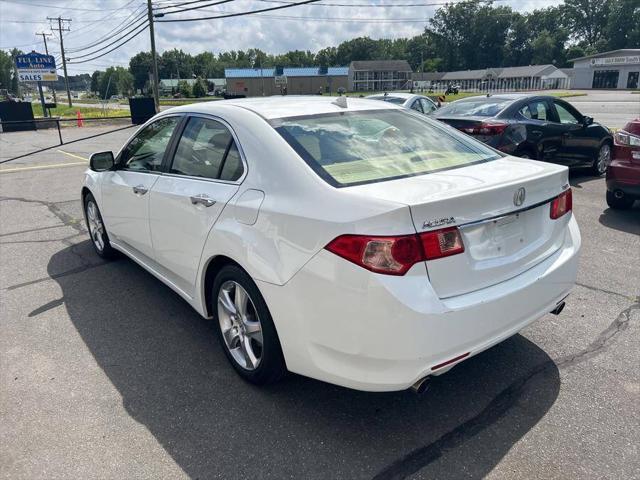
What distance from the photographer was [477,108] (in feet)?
28.6

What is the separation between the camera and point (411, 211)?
223cm

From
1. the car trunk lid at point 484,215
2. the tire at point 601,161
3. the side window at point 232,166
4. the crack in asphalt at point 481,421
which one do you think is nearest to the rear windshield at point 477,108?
the tire at point 601,161

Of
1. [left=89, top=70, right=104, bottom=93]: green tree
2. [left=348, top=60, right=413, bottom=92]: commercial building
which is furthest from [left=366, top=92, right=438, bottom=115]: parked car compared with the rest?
[left=89, top=70, right=104, bottom=93]: green tree

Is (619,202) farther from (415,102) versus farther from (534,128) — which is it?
(415,102)

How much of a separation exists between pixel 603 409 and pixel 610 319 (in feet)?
4.17

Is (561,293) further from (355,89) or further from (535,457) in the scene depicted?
(355,89)

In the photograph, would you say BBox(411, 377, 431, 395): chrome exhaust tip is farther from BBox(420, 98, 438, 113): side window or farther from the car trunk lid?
BBox(420, 98, 438, 113): side window

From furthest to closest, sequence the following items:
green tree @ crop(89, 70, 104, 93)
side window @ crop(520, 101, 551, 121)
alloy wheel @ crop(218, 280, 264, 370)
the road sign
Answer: green tree @ crop(89, 70, 104, 93) < the road sign < side window @ crop(520, 101, 551, 121) < alloy wheel @ crop(218, 280, 264, 370)

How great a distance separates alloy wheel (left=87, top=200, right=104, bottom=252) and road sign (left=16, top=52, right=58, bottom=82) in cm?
4274

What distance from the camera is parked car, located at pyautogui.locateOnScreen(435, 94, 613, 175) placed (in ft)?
26.1

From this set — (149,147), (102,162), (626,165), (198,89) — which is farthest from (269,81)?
(149,147)

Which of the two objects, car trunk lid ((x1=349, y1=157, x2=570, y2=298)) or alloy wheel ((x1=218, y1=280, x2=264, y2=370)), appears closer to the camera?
car trunk lid ((x1=349, y1=157, x2=570, y2=298))

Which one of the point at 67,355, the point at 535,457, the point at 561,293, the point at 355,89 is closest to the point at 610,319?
the point at 561,293

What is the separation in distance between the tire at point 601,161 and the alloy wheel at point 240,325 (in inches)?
334
